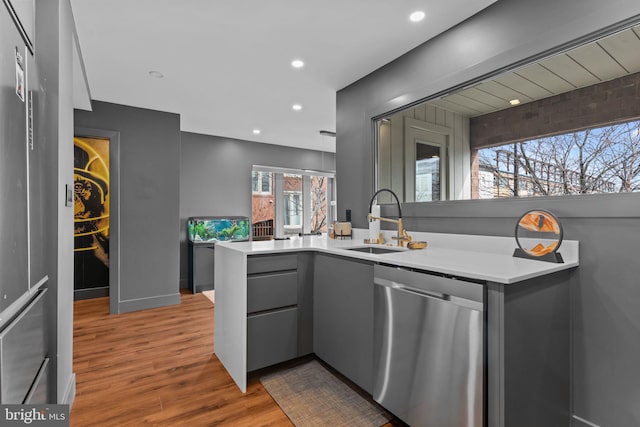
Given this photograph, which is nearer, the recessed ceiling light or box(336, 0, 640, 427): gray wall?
box(336, 0, 640, 427): gray wall

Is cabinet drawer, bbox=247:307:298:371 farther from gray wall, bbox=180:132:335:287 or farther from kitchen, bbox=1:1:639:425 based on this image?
gray wall, bbox=180:132:335:287

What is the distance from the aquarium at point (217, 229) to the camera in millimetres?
4941

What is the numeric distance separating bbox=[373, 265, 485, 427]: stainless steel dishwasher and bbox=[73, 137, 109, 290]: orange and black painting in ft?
13.7

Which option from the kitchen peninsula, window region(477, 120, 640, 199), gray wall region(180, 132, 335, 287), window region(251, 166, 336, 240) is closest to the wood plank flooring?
the kitchen peninsula

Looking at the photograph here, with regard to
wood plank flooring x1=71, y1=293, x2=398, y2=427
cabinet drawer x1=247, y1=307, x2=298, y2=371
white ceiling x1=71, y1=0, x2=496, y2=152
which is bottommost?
wood plank flooring x1=71, y1=293, x2=398, y2=427

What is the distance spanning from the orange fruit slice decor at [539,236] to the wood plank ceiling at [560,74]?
672 millimetres

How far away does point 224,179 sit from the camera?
553 centimetres

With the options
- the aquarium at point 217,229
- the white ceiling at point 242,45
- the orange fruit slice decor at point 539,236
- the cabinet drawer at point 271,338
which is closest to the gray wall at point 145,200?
the white ceiling at point 242,45

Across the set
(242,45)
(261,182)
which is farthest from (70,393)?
(261,182)

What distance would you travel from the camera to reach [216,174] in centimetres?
546

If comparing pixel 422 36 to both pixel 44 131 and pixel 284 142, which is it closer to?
pixel 44 131

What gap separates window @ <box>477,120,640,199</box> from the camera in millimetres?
1495

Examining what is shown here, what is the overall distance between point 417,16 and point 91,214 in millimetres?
4490

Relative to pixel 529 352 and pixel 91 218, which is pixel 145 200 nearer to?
pixel 91 218
